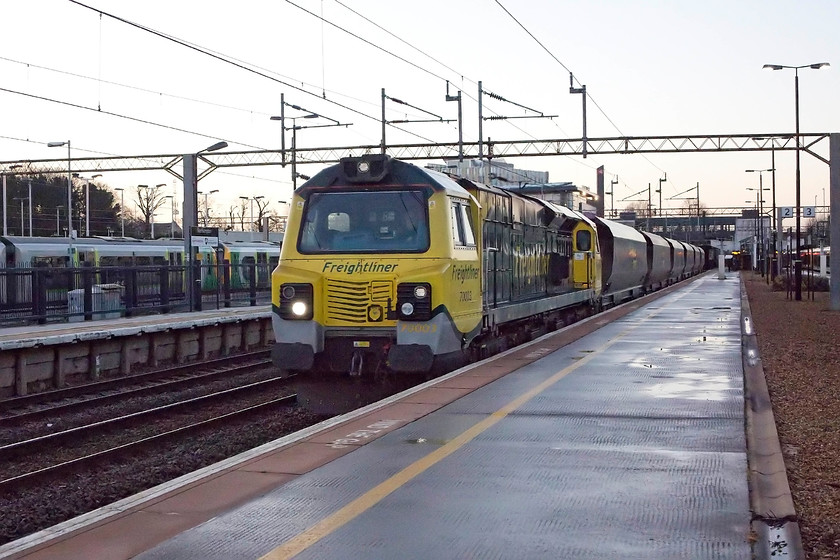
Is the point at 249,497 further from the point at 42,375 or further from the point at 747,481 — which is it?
the point at 42,375

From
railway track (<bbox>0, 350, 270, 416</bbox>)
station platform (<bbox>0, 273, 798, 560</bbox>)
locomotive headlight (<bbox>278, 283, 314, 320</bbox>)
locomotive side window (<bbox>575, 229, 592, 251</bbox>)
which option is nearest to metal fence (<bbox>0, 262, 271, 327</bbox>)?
railway track (<bbox>0, 350, 270, 416</bbox>)

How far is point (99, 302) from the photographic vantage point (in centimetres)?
2420

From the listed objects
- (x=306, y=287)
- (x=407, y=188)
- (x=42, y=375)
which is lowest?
(x=42, y=375)

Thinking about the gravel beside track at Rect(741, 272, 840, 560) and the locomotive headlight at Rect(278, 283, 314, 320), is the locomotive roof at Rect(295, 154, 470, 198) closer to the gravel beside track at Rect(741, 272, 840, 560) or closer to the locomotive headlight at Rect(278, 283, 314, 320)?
the locomotive headlight at Rect(278, 283, 314, 320)

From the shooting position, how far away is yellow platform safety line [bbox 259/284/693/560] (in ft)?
18.4

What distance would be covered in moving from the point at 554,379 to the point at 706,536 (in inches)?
273

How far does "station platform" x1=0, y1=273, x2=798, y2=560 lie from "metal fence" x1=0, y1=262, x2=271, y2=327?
1299 centimetres

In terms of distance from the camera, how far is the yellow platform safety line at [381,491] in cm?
561

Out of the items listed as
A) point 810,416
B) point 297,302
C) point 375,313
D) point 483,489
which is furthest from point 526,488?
point 297,302

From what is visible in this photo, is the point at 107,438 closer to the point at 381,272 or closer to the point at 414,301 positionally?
the point at 381,272

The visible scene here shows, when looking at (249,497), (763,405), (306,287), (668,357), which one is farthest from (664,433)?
(668,357)

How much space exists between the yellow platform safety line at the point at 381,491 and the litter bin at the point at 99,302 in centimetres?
1521

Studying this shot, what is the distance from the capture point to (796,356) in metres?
17.3

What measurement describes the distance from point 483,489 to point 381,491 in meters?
0.73
